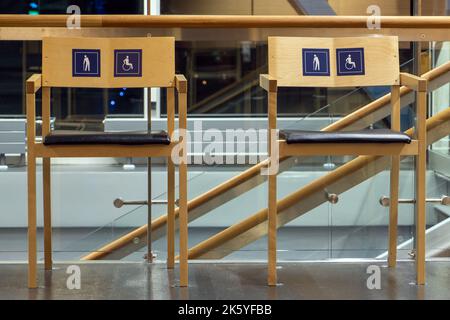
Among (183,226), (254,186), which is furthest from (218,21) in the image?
(183,226)

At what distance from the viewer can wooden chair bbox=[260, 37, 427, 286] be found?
2934mm

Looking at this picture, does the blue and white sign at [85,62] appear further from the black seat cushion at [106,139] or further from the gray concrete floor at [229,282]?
the gray concrete floor at [229,282]

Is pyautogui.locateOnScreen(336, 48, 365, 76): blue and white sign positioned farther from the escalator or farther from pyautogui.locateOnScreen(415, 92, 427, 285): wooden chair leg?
pyautogui.locateOnScreen(415, 92, 427, 285): wooden chair leg

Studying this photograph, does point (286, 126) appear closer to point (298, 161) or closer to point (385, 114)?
point (298, 161)

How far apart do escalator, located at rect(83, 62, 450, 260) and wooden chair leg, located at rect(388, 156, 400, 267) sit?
0.55ft

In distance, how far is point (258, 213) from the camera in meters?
3.73

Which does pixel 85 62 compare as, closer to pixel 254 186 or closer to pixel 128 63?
pixel 128 63

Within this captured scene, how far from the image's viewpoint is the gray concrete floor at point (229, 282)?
289cm

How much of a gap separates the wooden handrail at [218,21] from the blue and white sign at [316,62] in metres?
0.13

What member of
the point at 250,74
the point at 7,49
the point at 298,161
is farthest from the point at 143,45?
the point at 250,74

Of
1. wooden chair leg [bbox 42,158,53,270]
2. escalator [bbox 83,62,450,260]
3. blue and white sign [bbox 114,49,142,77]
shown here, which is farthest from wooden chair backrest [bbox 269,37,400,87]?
wooden chair leg [bbox 42,158,53,270]

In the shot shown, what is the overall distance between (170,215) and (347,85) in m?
0.88

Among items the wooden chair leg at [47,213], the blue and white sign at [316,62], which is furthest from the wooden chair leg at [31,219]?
the blue and white sign at [316,62]

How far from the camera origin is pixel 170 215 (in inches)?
134
